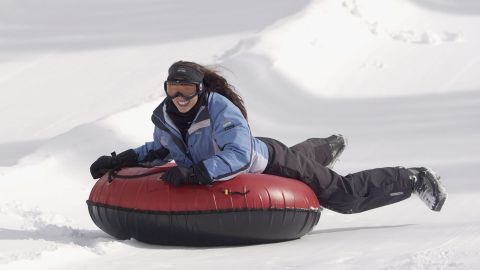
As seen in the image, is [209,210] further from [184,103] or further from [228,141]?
[184,103]

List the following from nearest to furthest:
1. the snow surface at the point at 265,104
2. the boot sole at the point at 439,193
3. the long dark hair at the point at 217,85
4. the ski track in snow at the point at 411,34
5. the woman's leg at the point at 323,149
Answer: the snow surface at the point at 265,104 < the long dark hair at the point at 217,85 < the boot sole at the point at 439,193 < the woman's leg at the point at 323,149 < the ski track in snow at the point at 411,34

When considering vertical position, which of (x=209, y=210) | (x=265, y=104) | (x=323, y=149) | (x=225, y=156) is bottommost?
(x=209, y=210)

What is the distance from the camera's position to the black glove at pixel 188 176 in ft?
13.9

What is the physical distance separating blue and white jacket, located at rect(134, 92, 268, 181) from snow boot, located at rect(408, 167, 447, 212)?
2.56 feet

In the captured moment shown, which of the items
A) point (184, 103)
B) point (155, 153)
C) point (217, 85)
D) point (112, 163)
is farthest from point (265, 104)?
point (184, 103)

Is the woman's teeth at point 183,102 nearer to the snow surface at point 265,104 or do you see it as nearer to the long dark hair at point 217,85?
the long dark hair at point 217,85

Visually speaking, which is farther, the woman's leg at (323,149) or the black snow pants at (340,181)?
the woman's leg at (323,149)

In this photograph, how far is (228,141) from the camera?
4301 millimetres

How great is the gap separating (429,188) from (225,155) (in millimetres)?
1133

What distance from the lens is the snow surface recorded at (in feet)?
13.5

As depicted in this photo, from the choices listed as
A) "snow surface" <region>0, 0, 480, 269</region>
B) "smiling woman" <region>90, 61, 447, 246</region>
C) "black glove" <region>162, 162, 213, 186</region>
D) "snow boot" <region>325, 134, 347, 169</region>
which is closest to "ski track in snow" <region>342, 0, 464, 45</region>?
"snow surface" <region>0, 0, 480, 269</region>

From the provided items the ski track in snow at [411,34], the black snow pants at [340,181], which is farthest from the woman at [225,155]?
the ski track in snow at [411,34]

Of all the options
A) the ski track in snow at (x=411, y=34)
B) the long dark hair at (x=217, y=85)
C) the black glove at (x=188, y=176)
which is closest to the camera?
the black glove at (x=188, y=176)

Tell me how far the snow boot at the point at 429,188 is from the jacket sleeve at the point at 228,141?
36.9 inches
